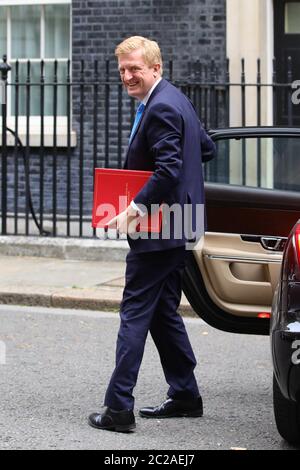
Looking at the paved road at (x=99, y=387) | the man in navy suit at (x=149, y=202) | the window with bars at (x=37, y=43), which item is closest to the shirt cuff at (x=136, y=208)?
the man in navy suit at (x=149, y=202)

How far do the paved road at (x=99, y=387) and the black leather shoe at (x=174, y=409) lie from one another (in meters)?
0.05

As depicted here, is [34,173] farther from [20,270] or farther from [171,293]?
[171,293]

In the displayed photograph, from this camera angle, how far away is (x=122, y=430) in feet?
16.1

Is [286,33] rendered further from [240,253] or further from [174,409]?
[174,409]

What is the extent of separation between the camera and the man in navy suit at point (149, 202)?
4.77 metres

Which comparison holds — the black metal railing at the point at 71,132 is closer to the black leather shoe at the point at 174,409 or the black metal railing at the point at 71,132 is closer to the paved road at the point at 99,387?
the paved road at the point at 99,387

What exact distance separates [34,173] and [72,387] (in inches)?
269

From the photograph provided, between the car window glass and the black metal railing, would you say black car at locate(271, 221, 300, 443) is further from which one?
the black metal railing

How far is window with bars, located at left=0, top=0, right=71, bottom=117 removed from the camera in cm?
1259

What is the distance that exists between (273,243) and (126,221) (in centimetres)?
118

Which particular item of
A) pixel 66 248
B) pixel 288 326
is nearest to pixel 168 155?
pixel 288 326

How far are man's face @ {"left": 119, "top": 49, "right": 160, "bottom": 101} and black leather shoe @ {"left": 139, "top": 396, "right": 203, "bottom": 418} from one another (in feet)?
5.15

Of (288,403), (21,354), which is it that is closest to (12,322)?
(21,354)

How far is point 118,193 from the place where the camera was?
16.0 ft
